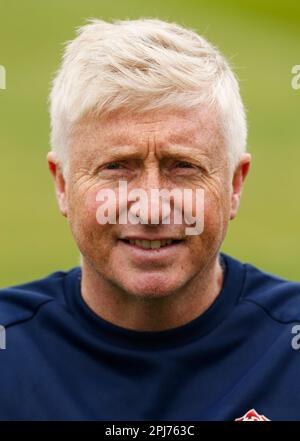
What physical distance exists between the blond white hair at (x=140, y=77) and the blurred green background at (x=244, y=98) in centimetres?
375

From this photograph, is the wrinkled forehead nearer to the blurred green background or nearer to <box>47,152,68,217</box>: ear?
<box>47,152,68,217</box>: ear

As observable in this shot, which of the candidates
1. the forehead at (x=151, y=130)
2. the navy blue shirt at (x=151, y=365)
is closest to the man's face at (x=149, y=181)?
the forehead at (x=151, y=130)

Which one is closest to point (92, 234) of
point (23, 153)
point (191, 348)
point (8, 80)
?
point (191, 348)

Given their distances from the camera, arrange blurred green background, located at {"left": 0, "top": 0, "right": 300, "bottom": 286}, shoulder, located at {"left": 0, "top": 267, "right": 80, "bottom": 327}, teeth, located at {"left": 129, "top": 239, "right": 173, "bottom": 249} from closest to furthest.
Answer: teeth, located at {"left": 129, "top": 239, "right": 173, "bottom": 249} → shoulder, located at {"left": 0, "top": 267, "right": 80, "bottom": 327} → blurred green background, located at {"left": 0, "top": 0, "right": 300, "bottom": 286}

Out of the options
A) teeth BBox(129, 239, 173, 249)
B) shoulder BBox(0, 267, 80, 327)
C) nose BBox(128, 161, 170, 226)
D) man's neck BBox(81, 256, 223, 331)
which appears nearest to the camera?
nose BBox(128, 161, 170, 226)

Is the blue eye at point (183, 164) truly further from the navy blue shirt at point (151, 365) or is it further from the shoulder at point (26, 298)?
the shoulder at point (26, 298)

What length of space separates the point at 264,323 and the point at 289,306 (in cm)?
15

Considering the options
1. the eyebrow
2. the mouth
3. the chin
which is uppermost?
the eyebrow

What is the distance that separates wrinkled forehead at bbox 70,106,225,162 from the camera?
331 cm

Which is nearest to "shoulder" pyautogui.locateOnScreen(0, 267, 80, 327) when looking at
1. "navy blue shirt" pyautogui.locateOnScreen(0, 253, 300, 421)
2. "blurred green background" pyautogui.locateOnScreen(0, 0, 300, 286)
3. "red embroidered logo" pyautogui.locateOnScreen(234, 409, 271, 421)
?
"navy blue shirt" pyautogui.locateOnScreen(0, 253, 300, 421)

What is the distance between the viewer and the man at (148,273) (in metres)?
3.32

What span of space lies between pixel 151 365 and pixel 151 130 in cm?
85

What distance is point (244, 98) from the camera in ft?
44.9

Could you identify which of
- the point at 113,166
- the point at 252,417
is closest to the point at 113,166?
the point at 113,166
